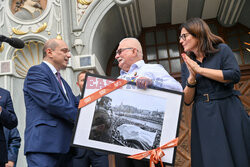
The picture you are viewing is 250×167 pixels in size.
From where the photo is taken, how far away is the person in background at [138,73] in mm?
1882

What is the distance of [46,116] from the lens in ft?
6.71

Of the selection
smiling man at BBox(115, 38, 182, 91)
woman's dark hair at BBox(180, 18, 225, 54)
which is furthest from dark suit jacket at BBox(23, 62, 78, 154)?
woman's dark hair at BBox(180, 18, 225, 54)

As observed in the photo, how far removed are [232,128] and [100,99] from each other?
2.79 feet

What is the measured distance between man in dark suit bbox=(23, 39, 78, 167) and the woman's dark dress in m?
0.90

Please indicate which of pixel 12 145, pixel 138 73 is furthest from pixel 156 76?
pixel 12 145

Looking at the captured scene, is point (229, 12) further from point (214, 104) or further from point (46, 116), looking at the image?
point (46, 116)

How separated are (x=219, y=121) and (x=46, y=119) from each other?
1.19 metres

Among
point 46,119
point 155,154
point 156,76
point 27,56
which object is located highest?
Result: point 27,56

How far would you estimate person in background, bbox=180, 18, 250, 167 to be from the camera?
1741 millimetres

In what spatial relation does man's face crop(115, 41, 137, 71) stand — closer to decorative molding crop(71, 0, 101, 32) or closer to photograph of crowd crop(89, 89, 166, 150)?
photograph of crowd crop(89, 89, 166, 150)

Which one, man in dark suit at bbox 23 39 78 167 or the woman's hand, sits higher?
the woman's hand

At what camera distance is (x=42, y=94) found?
203 centimetres

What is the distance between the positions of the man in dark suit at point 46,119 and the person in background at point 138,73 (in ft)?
1.43

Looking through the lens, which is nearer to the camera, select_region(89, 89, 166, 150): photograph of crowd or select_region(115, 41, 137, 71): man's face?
select_region(89, 89, 166, 150): photograph of crowd
